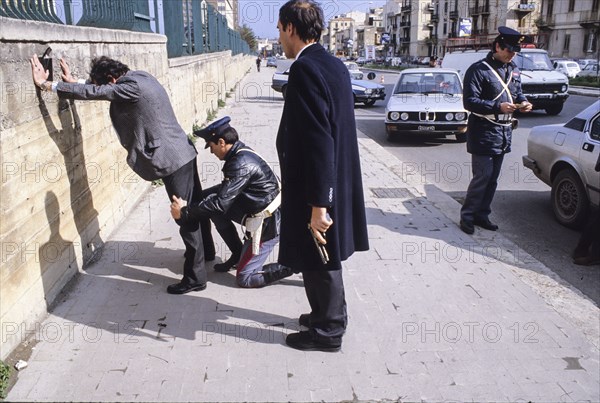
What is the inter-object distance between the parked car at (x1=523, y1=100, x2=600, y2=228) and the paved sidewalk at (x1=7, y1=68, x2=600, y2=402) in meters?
1.21

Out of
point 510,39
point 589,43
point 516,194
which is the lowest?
point 516,194

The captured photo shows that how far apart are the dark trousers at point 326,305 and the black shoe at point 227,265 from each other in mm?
1458

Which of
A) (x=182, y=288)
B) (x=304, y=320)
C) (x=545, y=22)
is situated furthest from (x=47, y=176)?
(x=545, y=22)

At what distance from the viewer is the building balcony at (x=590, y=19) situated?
164 ft

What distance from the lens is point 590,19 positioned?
5100cm

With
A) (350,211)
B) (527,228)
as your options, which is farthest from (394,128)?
(350,211)

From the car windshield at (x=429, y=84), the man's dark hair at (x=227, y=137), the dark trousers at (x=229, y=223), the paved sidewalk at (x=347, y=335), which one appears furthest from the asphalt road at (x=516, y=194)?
the man's dark hair at (x=227, y=137)

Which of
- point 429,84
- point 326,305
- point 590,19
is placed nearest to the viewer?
point 326,305

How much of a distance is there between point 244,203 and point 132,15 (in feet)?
14.5

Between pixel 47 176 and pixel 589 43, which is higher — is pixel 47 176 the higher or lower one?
the lower one

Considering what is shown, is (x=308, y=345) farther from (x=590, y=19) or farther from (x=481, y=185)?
(x=590, y=19)

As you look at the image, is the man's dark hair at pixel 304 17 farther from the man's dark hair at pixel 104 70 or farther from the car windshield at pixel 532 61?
the car windshield at pixel 532 61

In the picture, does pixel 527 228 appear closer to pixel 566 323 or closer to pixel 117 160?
pixel 566 323

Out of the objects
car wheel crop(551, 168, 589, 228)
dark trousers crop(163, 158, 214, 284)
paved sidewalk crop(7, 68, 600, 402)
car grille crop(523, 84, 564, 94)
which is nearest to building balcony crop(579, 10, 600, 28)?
car grille crop(523, 84, 564, 94)
